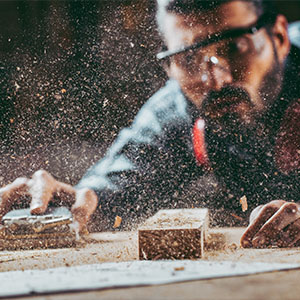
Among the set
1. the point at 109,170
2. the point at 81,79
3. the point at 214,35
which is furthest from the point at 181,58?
the point at 109,170

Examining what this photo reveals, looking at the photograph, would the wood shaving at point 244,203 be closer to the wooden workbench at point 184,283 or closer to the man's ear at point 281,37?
the wooden workbench at point 184,283

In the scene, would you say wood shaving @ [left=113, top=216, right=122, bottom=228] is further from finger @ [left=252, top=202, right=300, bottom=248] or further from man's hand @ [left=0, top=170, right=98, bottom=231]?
finger @ [left=252, top=202, right=300, bottom=248]

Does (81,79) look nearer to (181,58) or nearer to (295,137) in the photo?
(181,58)

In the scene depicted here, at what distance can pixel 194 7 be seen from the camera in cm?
382

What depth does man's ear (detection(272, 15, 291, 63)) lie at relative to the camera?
374 cm

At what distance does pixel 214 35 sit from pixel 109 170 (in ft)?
5.42

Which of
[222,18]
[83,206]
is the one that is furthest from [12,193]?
[222,18]

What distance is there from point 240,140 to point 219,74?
711 millimetres

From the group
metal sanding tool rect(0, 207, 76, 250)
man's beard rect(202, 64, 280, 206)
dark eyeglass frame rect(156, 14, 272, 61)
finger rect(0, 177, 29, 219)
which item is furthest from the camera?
man's beard rect(202, 64, 280, 206)

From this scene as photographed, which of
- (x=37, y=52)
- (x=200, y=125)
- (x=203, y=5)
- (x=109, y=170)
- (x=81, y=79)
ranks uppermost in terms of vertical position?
(x=203, y=5)

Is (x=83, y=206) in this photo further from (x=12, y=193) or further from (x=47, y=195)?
(x=12, y=193)

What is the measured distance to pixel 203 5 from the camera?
3.85 m

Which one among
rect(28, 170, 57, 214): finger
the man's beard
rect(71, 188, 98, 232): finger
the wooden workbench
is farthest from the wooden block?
the man's beard

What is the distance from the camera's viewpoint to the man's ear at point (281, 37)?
374cm
